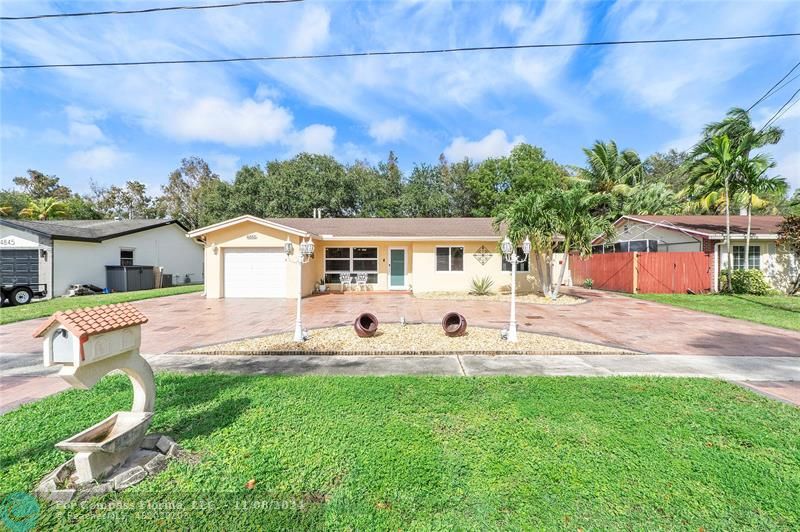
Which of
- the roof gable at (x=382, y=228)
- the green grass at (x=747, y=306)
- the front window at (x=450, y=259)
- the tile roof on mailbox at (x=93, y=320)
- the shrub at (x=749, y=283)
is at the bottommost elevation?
the green grass at (x=747, y=306)

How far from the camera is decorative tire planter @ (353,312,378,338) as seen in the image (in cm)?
712

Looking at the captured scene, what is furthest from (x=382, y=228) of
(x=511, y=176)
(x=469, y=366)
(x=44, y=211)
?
(x=44, y=211)

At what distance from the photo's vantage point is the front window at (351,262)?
1638 cm

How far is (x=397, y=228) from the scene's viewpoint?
16.9m

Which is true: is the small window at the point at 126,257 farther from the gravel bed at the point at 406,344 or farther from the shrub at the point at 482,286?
the shrub at the point at 482,286

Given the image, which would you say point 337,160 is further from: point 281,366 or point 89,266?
point 281,366

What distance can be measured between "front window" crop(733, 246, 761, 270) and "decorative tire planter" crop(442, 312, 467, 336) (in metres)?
16.0

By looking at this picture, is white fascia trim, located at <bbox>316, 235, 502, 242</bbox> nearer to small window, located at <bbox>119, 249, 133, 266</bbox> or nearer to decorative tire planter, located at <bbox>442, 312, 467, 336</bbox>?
decorative tire planter, located at <bbox>442, 312, 467, 336</bbox>

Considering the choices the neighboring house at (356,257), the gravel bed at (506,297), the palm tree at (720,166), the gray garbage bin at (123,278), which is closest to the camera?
the gravel bed at (506,297)

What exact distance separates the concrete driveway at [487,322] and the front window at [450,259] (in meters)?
2.90

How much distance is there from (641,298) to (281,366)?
14855 millimetres

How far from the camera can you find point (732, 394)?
4324 mm

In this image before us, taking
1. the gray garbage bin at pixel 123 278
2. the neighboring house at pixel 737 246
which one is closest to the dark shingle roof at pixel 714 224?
the neighboring house at pixel 737 246

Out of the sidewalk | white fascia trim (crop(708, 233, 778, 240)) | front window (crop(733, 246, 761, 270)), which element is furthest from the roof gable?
front window (crop(733, 246, 761, 270))
